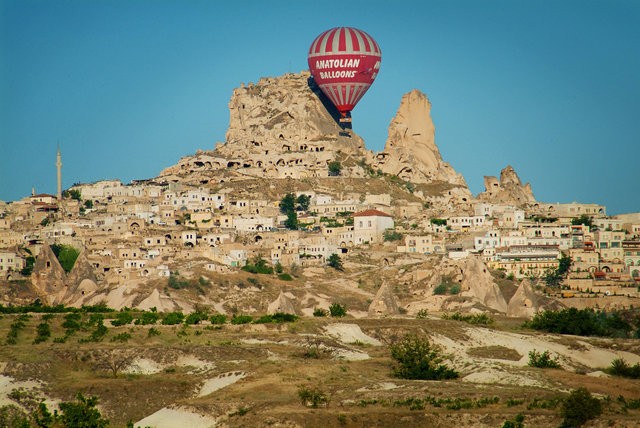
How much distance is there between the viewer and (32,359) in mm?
53781

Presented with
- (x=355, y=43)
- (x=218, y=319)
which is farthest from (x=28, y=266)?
(x=355, y=43)

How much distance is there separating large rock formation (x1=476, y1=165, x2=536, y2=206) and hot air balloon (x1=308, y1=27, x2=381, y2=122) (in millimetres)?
14921

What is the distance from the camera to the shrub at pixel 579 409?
43.2 meters

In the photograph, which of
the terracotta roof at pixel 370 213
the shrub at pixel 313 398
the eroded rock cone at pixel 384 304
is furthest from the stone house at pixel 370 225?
the shrub at pixel 313 398

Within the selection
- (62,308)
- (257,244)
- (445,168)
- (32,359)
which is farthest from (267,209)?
(32,359)

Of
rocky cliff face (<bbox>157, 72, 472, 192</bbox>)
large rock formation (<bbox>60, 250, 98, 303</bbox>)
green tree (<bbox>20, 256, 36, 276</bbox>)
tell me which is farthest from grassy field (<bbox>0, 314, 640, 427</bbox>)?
rocky cliff face (<bbox>157, 72, 472, 192</bbox>)

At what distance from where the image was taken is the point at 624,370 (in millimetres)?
54312

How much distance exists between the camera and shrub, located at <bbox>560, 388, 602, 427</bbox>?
1700 inches

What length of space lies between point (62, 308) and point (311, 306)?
17.2 metres

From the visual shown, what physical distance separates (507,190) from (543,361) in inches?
2437

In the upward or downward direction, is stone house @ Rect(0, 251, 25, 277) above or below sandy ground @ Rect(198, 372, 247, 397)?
above

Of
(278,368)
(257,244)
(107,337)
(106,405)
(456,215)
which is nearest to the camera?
(106,405)

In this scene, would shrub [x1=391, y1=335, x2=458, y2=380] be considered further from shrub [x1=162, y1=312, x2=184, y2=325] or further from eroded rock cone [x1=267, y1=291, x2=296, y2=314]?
eroded rock cone [x1=267, y1=291, x2=296, y2=314]

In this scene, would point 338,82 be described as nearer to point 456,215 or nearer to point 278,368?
point 456,215
